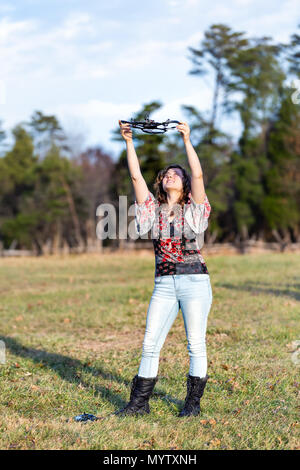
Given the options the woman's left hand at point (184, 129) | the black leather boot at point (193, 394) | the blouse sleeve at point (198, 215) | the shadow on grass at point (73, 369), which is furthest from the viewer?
the shadow on grass at point (73, 369)

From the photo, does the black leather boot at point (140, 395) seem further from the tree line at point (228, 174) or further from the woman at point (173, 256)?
the tree line at point (228, 174)

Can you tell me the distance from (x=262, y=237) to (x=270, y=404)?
29246mm

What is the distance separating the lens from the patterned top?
417 cm

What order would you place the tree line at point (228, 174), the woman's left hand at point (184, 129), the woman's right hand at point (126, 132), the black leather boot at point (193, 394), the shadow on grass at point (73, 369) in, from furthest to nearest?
the tree line at point (228, 174)
the shadow on grass at point (73, 369)
the black leather boot at point (193, 394)
the woman's right hand at point (126, 132)
the woman's left hand at point (184, 129)

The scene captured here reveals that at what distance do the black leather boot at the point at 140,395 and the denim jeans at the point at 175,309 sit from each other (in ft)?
0.19

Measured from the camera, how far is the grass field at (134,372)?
4043mm

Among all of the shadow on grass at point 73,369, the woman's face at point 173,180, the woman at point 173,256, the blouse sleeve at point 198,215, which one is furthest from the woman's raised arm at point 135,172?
the shadow on grass at point 73,369

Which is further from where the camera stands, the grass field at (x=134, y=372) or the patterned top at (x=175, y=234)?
the patterned top at (x=175, y=234)

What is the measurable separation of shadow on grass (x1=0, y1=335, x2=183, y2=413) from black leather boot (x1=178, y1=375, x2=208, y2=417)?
0.37 m

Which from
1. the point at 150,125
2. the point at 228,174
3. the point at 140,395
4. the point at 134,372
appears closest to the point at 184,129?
the point at 150,125

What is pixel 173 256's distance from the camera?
4.20 m

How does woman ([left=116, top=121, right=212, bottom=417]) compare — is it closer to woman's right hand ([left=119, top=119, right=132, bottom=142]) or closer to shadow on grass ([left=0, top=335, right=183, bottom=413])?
woman's right hand ([left=119, top=119, right=132, bottom=142])

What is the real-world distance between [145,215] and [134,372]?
2657 mm
